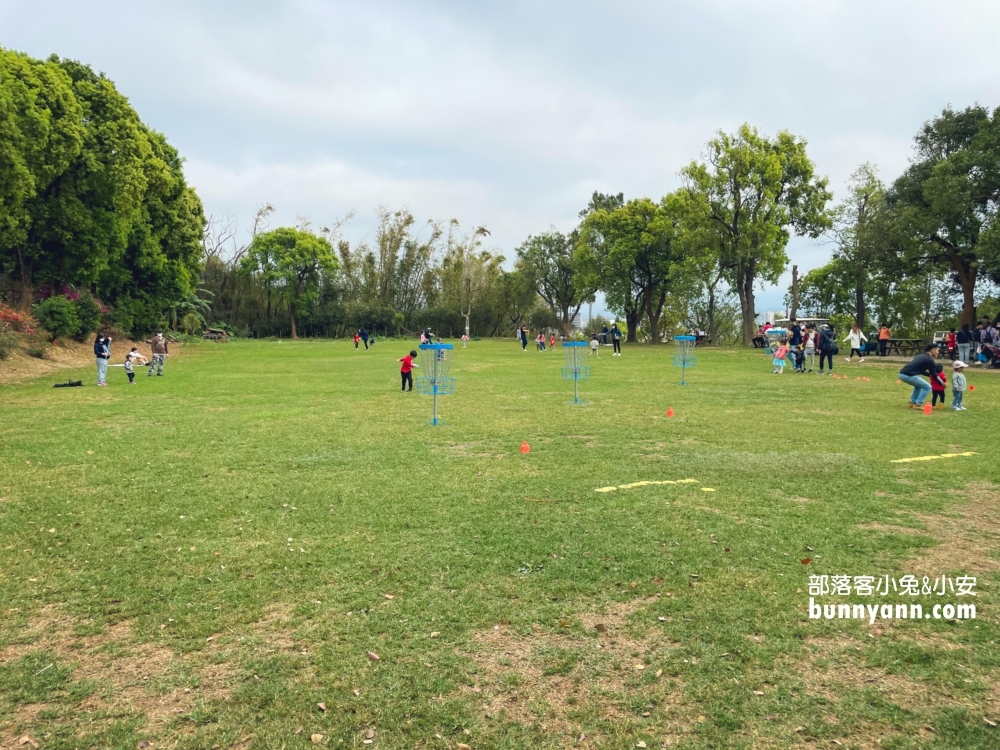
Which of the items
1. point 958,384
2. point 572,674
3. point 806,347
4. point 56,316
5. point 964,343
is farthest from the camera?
point 56,316

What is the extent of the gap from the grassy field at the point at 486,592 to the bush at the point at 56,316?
20.2m

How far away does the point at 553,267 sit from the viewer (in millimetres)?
58188

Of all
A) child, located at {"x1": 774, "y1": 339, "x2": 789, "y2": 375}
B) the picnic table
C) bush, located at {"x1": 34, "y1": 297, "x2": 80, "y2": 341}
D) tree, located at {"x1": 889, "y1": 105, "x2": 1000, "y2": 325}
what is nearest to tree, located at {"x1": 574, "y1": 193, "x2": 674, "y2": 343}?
the picnic table

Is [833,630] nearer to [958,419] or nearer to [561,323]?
[958,419]

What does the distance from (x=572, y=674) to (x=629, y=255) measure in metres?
45.2

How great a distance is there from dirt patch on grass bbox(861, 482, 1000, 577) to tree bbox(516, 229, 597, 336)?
166 feet

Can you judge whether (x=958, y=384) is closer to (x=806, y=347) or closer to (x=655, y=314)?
(x=806, y=347)

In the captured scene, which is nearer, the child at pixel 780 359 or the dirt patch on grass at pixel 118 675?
the dirt patch on grass at pixel 118 675

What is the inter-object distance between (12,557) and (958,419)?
13.7 metres

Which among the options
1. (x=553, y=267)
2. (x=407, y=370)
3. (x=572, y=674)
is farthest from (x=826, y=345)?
(x=553, y=267)

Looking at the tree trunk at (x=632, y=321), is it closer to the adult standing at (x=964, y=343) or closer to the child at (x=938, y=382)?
the adult standing at (x=964, y=343)

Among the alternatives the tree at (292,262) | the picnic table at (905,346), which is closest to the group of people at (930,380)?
the picnic table at (905,346)

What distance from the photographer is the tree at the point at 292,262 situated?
56.6 metres

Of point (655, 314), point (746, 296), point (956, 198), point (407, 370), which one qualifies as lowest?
point (407, 370)
